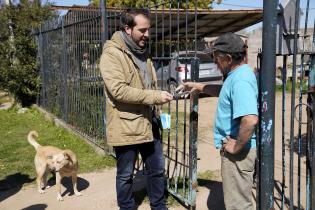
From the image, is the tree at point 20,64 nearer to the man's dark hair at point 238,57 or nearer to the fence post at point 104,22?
the fence post at point 104,22

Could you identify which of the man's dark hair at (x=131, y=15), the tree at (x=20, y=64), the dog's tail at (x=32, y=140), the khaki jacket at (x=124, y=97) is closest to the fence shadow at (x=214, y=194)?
the khaki jacket at (x=124, y=97)

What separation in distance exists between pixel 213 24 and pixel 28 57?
25.9 ft

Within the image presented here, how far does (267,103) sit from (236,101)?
0.42m

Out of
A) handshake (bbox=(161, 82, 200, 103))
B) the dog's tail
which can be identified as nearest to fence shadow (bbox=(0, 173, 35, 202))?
the dog's tail

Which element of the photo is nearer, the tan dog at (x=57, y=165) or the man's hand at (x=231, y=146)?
the man's hand at (x=231, y=146)

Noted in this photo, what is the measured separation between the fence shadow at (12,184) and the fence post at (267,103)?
375 centimetres

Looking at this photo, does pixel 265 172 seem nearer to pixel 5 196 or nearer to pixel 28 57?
pixel 5 196

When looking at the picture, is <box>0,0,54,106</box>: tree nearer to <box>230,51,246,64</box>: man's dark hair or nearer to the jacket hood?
the jacket hood

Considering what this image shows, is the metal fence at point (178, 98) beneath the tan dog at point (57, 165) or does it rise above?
above

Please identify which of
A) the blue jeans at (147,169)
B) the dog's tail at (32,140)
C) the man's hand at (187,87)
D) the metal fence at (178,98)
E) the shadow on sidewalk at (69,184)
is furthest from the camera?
the dog's tail at (32,140)

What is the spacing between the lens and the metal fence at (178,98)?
2391 mm

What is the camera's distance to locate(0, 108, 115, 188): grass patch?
593 centimetres

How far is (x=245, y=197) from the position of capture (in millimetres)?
3012

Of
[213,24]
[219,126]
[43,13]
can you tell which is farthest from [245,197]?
[43,13]
